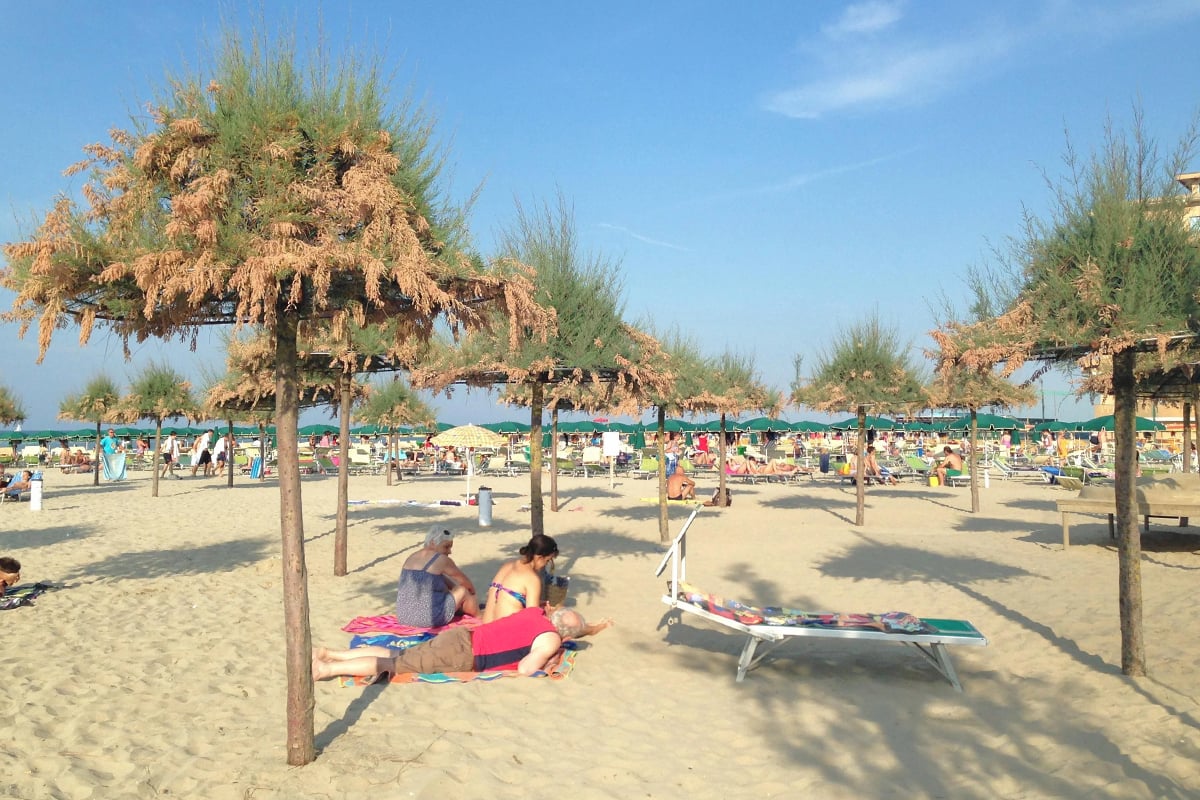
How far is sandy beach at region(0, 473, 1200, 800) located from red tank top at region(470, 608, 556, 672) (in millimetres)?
276

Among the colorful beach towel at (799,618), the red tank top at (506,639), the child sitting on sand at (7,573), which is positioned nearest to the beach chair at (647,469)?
the child sitting on sand at (7,573)

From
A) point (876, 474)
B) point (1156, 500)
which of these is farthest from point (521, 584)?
point (876, 474)

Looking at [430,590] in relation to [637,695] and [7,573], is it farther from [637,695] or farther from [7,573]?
[7,573]

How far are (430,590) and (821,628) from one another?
3457 millimetres

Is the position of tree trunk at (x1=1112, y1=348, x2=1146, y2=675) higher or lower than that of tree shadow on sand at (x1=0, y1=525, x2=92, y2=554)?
higher

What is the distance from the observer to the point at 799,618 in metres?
6.84

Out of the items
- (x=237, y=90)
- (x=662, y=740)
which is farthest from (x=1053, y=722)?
(x=237, y=90)

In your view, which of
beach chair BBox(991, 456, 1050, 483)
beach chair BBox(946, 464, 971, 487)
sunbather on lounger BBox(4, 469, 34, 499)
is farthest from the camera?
beach chair BBox(991, 456, 1050, 483)

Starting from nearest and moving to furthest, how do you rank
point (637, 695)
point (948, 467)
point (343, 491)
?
point (637, 695), point (343, 491), point (948, 467)

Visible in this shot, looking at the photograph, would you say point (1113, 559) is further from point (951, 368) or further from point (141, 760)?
point (141, 760)

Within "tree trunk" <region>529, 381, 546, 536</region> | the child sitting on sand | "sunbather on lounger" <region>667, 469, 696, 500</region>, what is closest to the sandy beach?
the child sitting on sand

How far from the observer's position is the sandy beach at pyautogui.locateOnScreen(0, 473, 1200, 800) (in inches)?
173

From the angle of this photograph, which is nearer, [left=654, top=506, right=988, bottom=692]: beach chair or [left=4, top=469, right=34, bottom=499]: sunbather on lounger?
[left=654, top=506, right=988, bottom=692]: beach chair

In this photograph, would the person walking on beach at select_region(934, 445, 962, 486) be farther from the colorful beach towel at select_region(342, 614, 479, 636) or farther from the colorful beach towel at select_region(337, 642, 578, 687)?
the colorful beach towel at select_region(337, 642, 578, 687)
